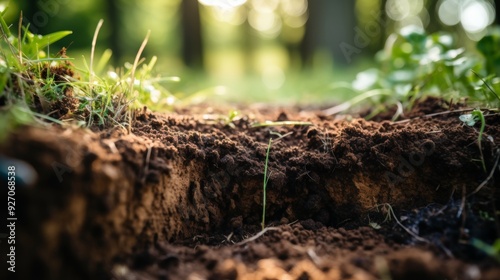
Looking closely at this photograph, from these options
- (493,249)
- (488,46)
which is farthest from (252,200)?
(488,46)

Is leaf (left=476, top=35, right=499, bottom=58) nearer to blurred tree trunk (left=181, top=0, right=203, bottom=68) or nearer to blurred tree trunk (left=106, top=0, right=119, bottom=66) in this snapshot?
blurred tree trunk (left=181, top=0, right=203, bottom=68)

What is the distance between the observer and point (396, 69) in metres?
3.08

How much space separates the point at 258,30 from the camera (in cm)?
2383

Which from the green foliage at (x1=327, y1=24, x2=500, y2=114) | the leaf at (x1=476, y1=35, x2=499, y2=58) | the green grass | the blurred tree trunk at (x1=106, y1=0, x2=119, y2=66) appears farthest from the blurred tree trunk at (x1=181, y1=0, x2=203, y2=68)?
the green grass

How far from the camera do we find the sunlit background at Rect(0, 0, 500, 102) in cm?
618

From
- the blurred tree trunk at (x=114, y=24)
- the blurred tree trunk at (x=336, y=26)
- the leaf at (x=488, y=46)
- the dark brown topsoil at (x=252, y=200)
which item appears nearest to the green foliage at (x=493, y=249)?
the dark brown topsoil at (x=252, y=200)

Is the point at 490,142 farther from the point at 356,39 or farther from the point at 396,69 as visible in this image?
the point at 356,39

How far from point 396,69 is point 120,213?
257 centimetres

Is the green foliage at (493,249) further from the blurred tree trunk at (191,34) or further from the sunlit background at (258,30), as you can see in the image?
the blurred tree trunk at (191,34)

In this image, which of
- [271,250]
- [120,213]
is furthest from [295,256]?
[120,213]

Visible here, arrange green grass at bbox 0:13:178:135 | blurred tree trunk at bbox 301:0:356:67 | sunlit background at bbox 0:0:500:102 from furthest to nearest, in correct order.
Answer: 1. blurred tree trunk at bbox 301:0:356:67
2. sunlit background at bbox 0:0:500:102
3. green grass at bbox 0:13:178:135

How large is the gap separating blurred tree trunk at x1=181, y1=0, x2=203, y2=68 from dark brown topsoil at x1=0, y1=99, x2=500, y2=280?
774 centimetres

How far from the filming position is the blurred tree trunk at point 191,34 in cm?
924

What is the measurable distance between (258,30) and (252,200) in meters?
23.2
